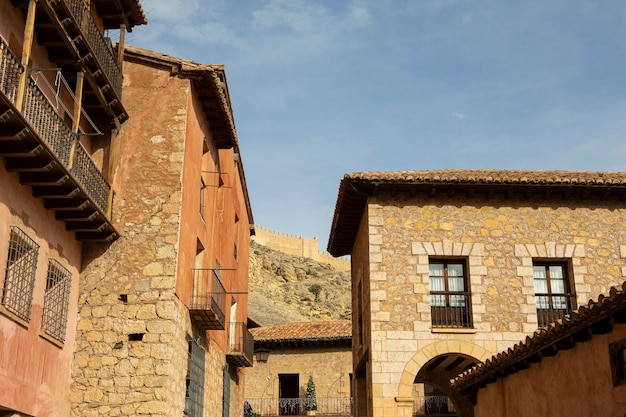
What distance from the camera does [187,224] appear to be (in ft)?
51.9

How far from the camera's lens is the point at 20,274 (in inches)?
480

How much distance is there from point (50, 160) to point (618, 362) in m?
8.97

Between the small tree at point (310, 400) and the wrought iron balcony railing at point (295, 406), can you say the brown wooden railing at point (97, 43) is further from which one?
the wrought iron balcony railing at point (295, 406)

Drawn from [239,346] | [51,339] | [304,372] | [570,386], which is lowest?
[570,386]

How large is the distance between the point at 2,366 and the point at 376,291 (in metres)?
9.21

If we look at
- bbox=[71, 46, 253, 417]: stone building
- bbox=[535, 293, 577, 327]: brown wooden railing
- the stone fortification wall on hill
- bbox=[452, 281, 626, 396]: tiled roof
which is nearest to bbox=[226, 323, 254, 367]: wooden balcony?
bbox=[71, 46, 253, 417]: stone building

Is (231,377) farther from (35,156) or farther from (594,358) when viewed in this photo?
(594,358)

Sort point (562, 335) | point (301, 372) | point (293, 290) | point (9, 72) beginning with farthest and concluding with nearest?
point (293, 290) < point (301, 372) < point (9, 72) < point (562, 335)

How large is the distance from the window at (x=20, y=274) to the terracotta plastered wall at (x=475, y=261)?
8299 millimetres

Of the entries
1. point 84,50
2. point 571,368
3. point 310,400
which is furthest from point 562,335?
point 310,400

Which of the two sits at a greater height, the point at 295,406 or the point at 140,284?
the point at 140,284

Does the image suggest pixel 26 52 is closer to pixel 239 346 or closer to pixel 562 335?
pixel 562 335

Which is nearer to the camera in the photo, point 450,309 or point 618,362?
point 618,362

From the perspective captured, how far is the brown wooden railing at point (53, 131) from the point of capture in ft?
35.7
